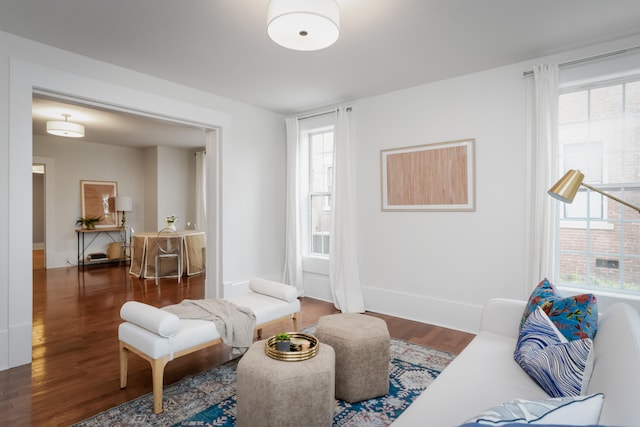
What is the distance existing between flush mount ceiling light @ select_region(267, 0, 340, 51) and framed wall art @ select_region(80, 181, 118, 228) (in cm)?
710

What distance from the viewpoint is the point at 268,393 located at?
68.1 inches

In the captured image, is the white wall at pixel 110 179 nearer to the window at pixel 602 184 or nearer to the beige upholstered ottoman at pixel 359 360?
the beige upholstered ottoman at pixel 359 360

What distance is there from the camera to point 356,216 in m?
4.51

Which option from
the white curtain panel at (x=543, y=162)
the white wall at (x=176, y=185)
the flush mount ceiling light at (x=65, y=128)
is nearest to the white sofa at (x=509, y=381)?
the white curtain panel at (x=543, y=162)

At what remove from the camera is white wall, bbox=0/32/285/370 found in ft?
9.14

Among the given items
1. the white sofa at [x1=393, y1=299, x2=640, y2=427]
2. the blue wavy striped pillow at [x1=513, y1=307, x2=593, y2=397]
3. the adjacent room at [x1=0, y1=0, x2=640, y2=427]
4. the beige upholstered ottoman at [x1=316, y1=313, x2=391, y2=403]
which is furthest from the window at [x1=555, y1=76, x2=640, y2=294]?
the beige upholstered ottoman at [x1=316, y1=313, x2=391, y2=403]

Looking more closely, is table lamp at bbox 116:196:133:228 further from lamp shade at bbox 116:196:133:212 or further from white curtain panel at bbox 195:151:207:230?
white curtain panel at bbox 195:151:207:230

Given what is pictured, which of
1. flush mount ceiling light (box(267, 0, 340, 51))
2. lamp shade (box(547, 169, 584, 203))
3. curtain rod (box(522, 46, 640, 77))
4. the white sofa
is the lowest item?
the white sofa

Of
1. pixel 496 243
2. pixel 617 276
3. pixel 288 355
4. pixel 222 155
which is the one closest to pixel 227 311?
pixel 288 355

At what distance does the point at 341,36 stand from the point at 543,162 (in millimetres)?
2035

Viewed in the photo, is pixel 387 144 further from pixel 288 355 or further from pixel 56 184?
pixel 56 184

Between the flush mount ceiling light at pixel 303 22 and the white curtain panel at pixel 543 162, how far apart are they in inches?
79.8

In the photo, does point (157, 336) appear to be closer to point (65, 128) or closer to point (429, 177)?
point (429, 177)

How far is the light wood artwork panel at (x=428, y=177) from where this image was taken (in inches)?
145
